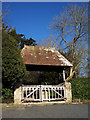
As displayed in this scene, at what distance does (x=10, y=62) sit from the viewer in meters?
7.17

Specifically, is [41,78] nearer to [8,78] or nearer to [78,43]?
[78,43]

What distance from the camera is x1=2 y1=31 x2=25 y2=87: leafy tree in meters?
6.98

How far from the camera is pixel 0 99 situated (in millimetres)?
7465

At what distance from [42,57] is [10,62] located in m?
3.25

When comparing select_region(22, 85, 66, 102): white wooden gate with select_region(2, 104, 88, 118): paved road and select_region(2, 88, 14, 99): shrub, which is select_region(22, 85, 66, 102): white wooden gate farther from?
select_region(2, 104, 88, 118): paved road

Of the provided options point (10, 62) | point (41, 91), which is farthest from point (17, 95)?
point (10, 62)

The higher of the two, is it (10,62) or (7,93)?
(10,62)

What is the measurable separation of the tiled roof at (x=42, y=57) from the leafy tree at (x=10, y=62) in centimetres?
141

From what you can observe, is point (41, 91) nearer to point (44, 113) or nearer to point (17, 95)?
point (17, 95)

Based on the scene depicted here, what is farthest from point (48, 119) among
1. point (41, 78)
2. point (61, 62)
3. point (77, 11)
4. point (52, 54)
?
point (77, 11)

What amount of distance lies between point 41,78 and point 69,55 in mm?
5003

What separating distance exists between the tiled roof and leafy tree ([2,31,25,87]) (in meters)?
1.41

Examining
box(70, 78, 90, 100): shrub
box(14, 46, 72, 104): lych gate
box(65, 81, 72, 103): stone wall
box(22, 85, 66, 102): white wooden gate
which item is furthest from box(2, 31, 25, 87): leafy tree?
box(70, 78, 90, 100): shrub

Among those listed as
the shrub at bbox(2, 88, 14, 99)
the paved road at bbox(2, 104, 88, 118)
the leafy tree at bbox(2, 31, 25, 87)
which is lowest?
the paved road at bbox(2, 104, 88, 118)
